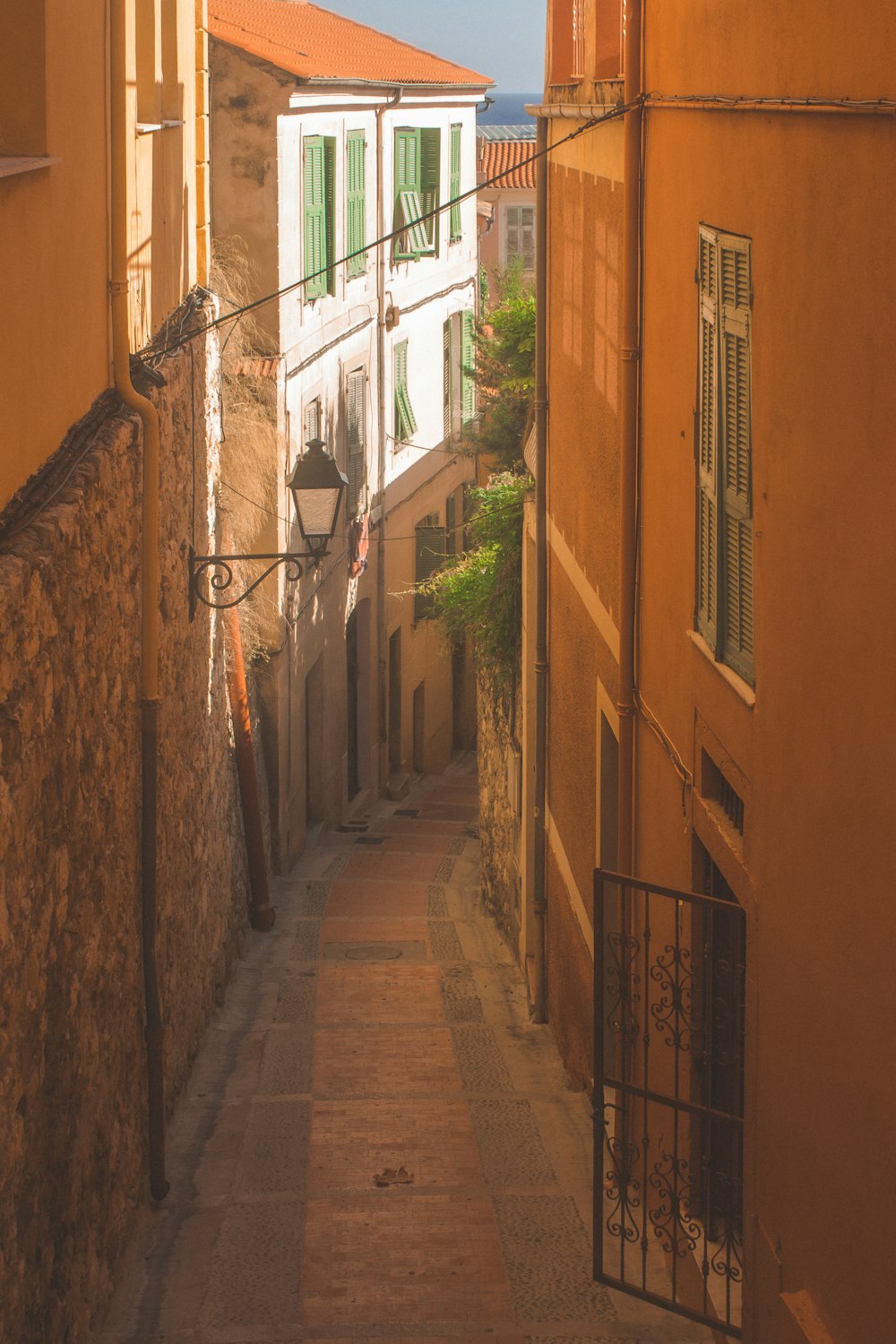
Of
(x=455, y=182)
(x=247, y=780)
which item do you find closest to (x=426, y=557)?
(x=455, y=182)

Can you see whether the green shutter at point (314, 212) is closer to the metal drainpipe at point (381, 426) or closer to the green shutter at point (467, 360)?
the metal drainpipe at point (381, 426)

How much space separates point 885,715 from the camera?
4.34 metres

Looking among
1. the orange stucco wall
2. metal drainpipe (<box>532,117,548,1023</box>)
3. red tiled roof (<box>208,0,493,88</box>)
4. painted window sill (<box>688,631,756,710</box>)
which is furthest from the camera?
red tiled roof (<box>208,0,493,88</box>)

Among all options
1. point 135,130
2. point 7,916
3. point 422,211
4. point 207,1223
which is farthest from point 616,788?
point 422,211

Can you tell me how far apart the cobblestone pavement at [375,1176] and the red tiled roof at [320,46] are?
31.4 feet

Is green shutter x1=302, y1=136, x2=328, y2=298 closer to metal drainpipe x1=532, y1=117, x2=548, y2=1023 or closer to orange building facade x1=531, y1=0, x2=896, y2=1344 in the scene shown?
metal drainpipe x1=532, y1=117, x2=548, y2=1023

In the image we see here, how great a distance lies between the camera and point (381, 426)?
2369 cm

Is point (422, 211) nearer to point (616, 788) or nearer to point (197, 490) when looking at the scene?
point (197, 490)

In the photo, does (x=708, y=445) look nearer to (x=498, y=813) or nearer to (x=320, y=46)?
(x=498, y=813)

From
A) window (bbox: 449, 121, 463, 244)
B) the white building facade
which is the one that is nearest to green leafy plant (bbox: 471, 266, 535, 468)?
the white building facade

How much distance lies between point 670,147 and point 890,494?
140 inches

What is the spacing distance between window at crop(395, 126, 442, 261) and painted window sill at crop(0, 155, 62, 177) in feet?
58.1

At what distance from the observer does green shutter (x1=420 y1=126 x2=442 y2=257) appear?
83.4 feet

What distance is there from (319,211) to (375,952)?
8.87 metres
